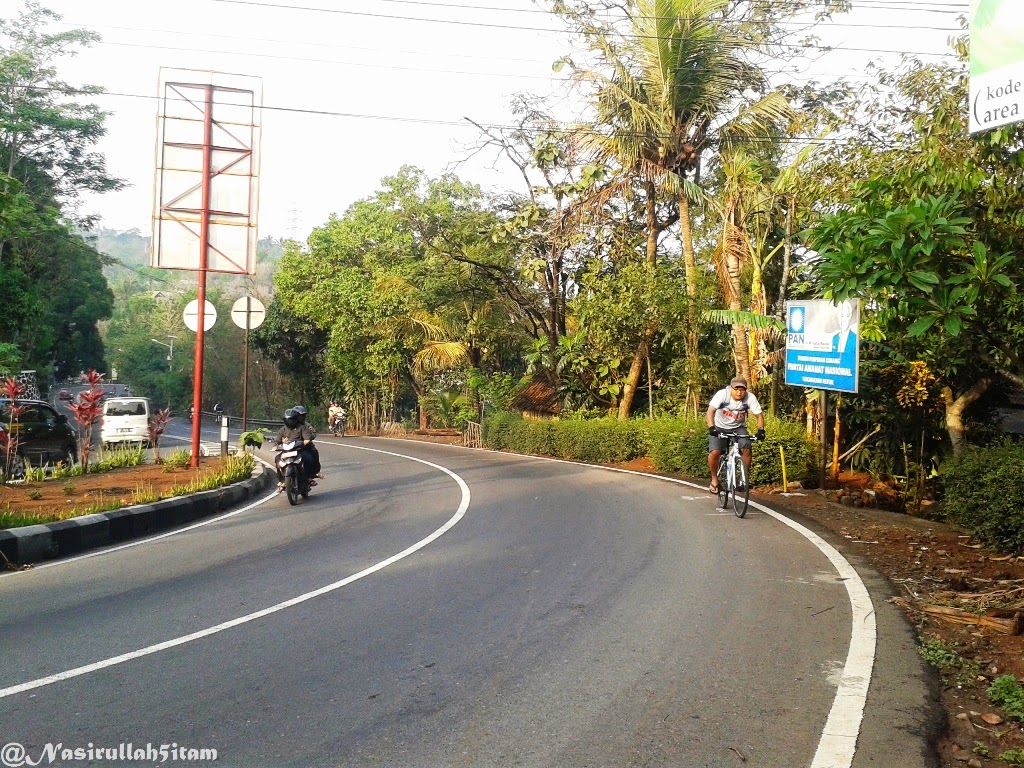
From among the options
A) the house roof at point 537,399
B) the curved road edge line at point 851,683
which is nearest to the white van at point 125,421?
the house roof at point 537,399

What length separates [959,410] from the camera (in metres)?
14.4

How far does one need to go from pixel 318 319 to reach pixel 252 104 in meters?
25.5

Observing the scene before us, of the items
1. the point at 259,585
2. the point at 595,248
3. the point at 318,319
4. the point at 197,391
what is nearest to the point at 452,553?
the point at 259,585

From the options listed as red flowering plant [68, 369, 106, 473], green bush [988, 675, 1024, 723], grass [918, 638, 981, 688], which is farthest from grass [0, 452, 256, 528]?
green bush [988, 675, 1024, 723]

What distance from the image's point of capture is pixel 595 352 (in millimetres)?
24922

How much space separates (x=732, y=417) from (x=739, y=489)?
3.57ft

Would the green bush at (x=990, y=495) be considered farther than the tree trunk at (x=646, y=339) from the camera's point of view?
No

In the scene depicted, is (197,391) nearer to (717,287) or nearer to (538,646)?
(717,287)

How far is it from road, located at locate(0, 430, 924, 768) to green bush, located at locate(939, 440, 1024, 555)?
182 centimetres

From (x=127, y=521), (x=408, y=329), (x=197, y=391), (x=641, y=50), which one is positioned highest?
(x=641, y=50)

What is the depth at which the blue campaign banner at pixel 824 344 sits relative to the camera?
13.0m

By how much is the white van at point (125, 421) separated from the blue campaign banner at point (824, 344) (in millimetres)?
20818

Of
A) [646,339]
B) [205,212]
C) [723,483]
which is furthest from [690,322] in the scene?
[205,212]

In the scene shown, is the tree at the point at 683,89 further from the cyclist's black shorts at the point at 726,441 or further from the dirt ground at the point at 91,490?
the dirt ground at the point at 91,490
